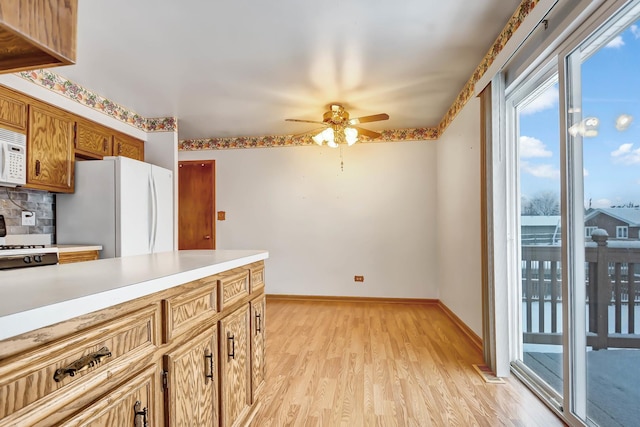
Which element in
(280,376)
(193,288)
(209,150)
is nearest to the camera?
(193,288)

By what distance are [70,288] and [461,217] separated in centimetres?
326

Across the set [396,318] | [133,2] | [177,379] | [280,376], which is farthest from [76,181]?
[396,318]

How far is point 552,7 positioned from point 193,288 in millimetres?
2205

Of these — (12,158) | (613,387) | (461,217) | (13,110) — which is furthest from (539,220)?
(13,110)

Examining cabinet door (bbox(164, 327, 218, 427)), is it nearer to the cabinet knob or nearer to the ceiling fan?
the cabinet knob

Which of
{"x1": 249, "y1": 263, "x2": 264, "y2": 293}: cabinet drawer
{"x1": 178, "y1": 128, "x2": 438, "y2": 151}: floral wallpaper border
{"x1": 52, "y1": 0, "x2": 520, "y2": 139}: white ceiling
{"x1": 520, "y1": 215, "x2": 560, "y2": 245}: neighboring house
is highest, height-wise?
{"x1": 52, "y1": 0, "x2": 520, "y2": 139}: white ceiling

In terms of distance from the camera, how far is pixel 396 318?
3789mm

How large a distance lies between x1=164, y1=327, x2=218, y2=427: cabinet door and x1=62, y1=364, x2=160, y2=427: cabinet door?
61 millimetres

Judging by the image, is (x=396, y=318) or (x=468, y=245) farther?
(x=396, y=318)

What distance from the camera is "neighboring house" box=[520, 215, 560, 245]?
6.49 feet

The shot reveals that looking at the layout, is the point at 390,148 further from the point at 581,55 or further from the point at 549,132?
the point at 581,55

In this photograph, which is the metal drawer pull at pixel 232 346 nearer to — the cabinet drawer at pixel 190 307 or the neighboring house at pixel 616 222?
the cabinet drawer at pixel 190 307

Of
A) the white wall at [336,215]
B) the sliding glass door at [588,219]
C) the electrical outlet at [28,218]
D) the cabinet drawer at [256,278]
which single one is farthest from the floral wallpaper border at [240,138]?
the cabinet drawer at [256,278]

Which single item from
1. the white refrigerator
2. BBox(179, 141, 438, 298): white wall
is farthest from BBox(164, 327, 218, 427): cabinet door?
BBox(179, 141, 438, 298): white wall
